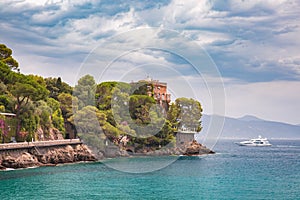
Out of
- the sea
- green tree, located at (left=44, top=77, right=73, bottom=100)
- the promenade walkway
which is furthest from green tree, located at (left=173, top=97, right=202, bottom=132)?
the sea

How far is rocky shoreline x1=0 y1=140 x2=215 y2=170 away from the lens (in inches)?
1867

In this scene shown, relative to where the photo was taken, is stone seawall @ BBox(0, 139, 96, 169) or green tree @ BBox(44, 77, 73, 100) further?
green tree @ BBox(44, 77, 73, 100)

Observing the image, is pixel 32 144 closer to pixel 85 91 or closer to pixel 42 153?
pixel 42 153

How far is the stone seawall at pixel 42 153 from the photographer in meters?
47.1

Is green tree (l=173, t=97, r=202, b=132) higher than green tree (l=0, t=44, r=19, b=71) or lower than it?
lower

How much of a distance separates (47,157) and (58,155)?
8.70 ft

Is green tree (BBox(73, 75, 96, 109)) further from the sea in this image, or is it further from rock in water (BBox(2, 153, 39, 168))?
rock in water (BBox(2, 153, 39, 168))

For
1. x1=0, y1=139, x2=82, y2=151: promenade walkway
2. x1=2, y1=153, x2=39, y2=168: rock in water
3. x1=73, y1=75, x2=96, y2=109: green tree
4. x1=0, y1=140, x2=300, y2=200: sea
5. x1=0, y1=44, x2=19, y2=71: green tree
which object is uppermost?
x1=0, y1=44, x2=19, y2=71: green tree

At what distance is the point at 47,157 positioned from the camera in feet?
176

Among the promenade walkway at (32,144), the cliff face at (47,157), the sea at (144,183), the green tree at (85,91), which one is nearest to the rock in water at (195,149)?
the green tree at (85,91)

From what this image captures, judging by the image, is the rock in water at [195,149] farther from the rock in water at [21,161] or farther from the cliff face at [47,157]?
the rock in water at [21,161]

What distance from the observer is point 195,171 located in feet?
171

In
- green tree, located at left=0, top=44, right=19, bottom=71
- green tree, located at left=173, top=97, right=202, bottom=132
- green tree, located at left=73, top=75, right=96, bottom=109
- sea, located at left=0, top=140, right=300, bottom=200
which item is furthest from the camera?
green tree, located at left=173, top=97, right=202, bottom=132

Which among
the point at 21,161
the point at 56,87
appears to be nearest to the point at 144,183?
the point at 21,161
